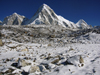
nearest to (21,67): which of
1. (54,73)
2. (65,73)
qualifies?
(54,73)

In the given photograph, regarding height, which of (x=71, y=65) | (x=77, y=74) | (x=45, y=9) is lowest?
(x=77, y=74)

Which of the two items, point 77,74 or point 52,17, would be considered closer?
point 77,74

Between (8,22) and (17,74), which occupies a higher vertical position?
(8,22)

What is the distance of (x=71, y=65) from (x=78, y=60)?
0.52m

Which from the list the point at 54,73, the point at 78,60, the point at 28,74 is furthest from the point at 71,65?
the point at 28,74

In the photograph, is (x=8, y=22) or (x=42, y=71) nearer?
(x=42, y=71)

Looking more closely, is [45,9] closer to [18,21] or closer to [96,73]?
[18,21]

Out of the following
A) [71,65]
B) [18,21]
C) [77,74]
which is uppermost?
[18,21]

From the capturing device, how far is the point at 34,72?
10.6 ft

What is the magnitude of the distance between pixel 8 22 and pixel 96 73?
82.2 metres

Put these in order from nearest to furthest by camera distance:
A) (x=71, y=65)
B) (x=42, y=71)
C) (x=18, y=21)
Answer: (x=42, y=71), (x=71, y=65), (x=18, y=21)

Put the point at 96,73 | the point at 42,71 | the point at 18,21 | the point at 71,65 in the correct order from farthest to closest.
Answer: the point at 18,21 → the point at 71,65 → the point at 42,71 → the point at 96,73

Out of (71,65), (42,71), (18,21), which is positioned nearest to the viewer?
(42,71)

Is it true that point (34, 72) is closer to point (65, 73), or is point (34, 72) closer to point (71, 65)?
point (65, 73)
